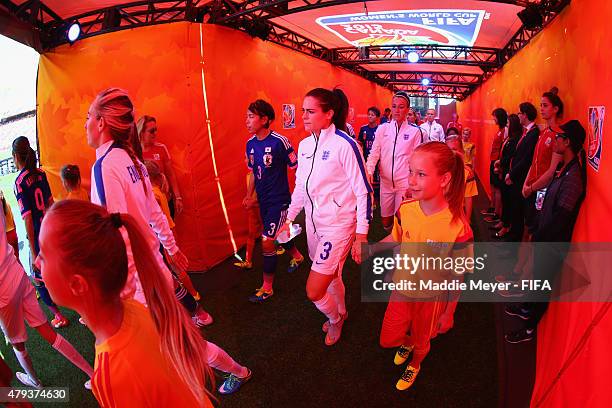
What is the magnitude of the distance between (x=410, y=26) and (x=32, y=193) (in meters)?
6.51

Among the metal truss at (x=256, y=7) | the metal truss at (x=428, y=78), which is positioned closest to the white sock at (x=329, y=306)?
the metal truss at (x=256, y=7)

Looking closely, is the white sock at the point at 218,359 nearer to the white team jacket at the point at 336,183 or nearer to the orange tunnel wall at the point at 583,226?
the white team jacket at the point at 336,183

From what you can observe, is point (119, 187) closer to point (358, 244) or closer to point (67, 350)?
point (67, 350)

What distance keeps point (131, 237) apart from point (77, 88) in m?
4.52

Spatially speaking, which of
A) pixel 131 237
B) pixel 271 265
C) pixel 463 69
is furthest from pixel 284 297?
pixel 463 69

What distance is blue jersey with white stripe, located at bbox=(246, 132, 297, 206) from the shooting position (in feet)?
13.0

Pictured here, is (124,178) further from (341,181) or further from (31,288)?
(341,181)

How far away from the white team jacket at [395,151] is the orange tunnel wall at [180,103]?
6.45 ft

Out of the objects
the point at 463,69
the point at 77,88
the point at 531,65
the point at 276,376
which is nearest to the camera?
the point at 276,376

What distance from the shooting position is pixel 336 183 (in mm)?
2682

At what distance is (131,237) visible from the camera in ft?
3.71

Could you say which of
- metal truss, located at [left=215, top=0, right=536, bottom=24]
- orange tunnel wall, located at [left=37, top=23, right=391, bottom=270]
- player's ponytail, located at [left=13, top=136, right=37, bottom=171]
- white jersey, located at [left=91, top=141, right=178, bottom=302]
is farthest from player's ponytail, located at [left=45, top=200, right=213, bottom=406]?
metal truss, located at [left=215, top=0, right=536, bottom=24]

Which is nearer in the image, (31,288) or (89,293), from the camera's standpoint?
(89,293)

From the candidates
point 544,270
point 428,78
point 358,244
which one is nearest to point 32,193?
point 358,244
